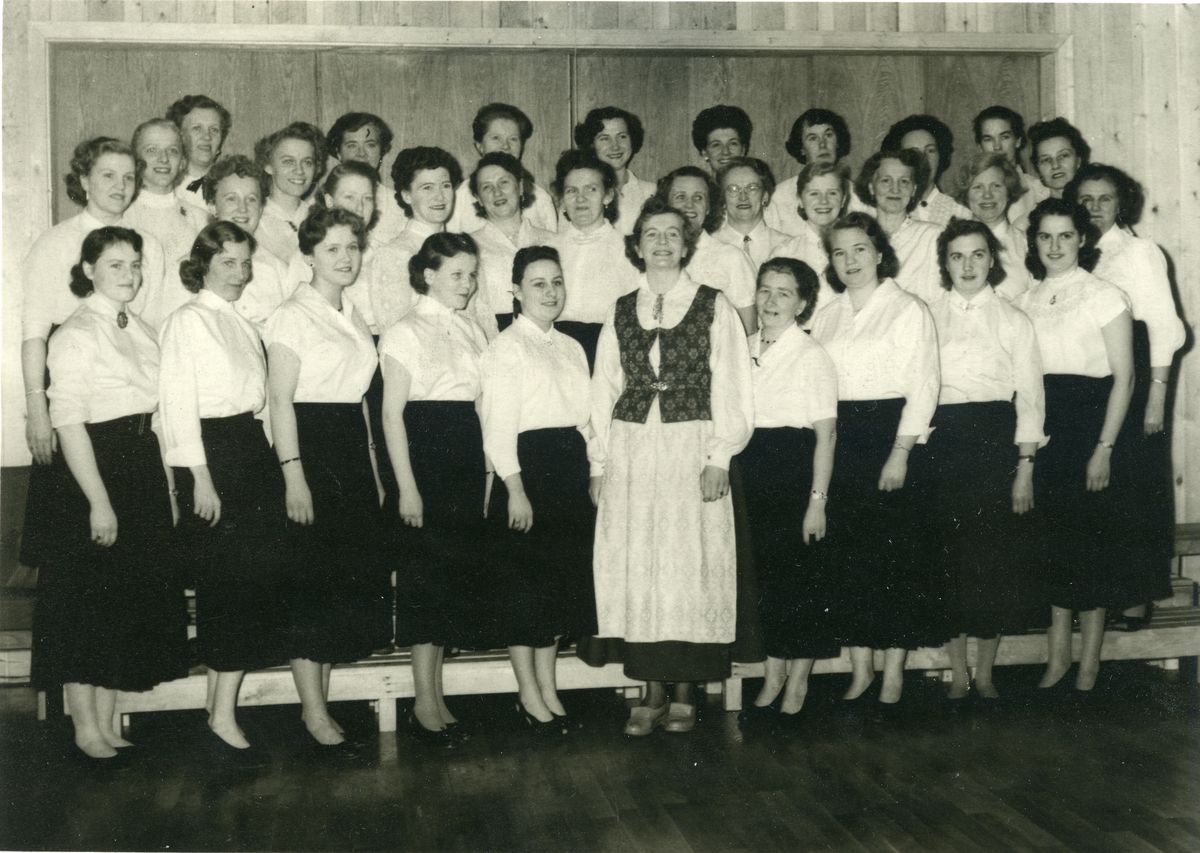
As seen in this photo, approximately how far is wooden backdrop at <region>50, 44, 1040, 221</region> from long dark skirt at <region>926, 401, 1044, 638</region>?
69.1 inches

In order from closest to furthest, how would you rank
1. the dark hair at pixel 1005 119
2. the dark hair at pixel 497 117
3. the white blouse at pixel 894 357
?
the white blouse at pixel 894 357 < the dark hair at pixel 497 117 < the dark hair at pixel 1005 119

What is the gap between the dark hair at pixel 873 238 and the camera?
392 centimetres

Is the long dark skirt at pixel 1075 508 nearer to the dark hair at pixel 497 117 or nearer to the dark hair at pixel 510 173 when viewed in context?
the dark hair at pixel 510 173

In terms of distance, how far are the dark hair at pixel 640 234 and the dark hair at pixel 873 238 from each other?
50cm

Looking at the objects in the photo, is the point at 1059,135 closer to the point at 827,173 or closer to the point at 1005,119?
the point at 1005,119

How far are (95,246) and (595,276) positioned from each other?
1726 millimetres

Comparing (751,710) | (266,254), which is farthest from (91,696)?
(751,710)

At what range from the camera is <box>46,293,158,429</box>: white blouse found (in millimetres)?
3496

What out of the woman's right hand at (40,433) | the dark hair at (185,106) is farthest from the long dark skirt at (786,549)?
the dark hair at (185,106)

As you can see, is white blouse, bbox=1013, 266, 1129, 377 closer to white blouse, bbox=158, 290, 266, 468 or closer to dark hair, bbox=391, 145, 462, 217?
dark hair, bbox=391, 145, 462, 217

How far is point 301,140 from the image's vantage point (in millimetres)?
4191

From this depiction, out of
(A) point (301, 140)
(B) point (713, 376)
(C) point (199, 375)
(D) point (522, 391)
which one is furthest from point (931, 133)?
(C) point (199, 375)

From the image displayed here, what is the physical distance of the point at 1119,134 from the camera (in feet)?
16.2

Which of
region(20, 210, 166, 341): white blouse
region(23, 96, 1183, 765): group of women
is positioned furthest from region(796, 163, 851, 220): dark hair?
region(20, 210, 166, 341): white blouse
